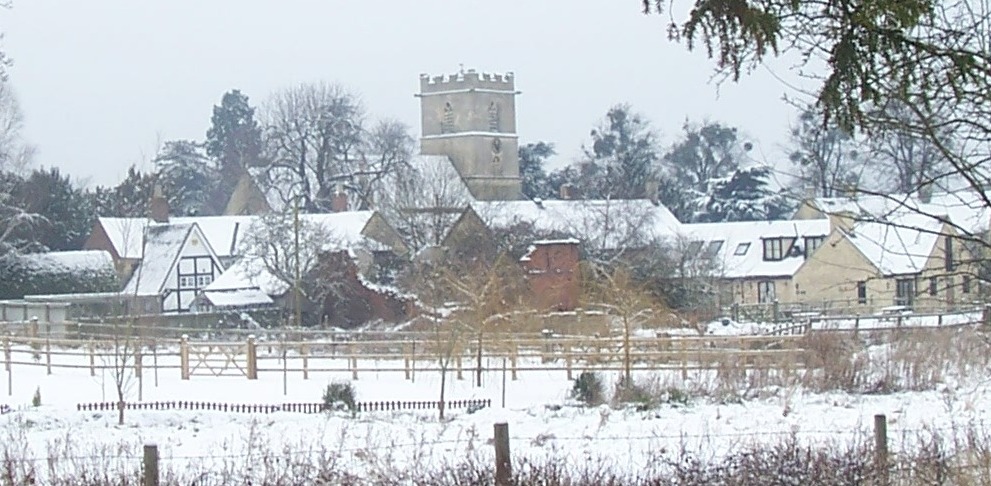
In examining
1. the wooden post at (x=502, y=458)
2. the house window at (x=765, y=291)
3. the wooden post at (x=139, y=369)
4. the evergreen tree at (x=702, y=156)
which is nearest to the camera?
the wooden post at (x=502, y=458)

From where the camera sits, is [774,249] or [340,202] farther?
[340,202]

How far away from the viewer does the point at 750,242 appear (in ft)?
210

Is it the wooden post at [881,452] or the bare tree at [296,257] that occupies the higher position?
the bare tree at [296,257]

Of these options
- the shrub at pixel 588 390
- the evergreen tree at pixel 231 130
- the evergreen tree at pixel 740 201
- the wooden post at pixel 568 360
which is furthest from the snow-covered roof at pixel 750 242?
the evergreen tree at pixel 231 130

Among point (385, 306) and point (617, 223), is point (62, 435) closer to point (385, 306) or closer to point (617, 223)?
point (385, 306)

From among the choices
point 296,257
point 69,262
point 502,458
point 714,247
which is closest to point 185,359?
point 296,257

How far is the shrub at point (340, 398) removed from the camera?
25016mm

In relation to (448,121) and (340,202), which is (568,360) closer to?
(340,202)

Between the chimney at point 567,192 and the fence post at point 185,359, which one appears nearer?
the fence post at point 185,359

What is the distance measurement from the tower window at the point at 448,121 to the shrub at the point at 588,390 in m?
73.6

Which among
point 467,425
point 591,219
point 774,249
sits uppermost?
point 591,219

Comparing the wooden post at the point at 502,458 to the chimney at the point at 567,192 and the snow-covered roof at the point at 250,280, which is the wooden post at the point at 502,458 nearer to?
the snow-covered roof at the point at 250,280

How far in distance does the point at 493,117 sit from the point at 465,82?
3131mm

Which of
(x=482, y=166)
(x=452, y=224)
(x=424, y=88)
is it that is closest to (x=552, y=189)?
(x=482, y=166)
